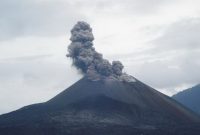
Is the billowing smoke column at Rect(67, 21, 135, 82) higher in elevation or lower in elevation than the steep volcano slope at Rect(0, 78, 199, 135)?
higher

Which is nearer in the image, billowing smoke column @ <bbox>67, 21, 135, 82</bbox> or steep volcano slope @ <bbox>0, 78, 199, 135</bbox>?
steep volcano slope @ <bbox>0, 78, 199, 135</bbox>

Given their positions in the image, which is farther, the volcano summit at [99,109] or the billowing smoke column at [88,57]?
the billowing smoke column at [88,57]

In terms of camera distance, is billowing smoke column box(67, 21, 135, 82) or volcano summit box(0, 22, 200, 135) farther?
billowing smoke column box(67, 21, 135, 82)

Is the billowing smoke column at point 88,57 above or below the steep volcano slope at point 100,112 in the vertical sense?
above

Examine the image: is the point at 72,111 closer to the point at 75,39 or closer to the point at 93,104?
the point at 93,104

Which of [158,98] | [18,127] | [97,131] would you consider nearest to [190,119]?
[158,98]
